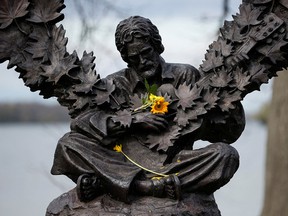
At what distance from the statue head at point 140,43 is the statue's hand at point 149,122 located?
1.17ft

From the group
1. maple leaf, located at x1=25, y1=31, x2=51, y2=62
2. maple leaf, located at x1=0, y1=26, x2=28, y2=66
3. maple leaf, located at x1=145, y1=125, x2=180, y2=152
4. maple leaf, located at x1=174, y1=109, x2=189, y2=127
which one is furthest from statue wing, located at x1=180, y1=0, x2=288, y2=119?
maple leaf, located at x1=0, y1=26, x2=28, y2=66

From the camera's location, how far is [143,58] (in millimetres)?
6738

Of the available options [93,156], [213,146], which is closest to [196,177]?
[213,146]

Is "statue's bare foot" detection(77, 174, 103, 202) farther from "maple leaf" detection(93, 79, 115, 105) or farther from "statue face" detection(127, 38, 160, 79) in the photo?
"statue face" detection(127, 38, 160, 79)

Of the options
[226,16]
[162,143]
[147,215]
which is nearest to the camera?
[147,215]

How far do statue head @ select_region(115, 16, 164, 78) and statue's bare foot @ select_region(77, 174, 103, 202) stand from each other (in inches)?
38.1

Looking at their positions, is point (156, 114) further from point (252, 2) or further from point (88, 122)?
point (252, 2)

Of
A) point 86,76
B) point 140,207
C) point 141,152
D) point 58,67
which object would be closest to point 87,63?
point 86,76

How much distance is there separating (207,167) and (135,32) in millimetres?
1193

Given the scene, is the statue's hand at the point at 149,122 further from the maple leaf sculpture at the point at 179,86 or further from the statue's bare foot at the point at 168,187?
the statue's bare foot at the point at 168,187

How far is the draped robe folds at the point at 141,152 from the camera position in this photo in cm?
636

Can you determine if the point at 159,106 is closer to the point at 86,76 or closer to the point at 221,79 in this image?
the point at 221,79

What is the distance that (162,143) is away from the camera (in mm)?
6594

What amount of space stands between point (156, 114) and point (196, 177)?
619 millimetres
